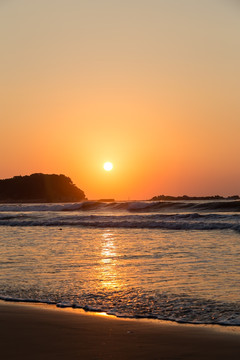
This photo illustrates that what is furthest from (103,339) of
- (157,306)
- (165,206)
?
(165,206)

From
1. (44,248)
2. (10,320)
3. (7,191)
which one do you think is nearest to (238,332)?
(10,320)

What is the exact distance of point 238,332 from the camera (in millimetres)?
6191

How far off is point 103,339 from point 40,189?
493ft

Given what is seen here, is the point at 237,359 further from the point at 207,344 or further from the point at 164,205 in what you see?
the point at 164,205

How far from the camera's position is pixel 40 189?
504 feet

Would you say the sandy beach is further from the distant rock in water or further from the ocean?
the distant rock in water

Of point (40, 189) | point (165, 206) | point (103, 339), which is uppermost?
point (40, 189)

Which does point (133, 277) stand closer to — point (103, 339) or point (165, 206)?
point (103, 339)

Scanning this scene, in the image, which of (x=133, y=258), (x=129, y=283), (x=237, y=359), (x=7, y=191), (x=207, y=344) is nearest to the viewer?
(x=237, y=359)

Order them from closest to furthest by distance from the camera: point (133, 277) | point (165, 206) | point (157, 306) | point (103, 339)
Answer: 1. point (103, 339)
2. point (157, 306)
3. point (133, 277)
4. point (165, 206)

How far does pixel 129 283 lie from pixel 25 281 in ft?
7.41

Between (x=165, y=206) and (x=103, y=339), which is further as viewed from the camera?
(x=165, y=206)

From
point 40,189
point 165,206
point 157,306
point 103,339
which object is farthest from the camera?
point 40,189

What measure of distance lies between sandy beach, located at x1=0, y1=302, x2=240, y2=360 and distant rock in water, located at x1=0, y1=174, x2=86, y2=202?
138 m
